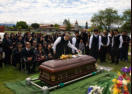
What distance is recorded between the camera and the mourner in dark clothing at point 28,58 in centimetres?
602

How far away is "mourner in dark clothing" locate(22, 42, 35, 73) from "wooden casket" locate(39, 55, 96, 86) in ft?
4.57

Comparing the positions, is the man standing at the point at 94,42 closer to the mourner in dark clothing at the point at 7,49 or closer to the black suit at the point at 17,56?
the black suit at the point at 17,56

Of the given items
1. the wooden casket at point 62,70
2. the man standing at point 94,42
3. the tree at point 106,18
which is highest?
the tree at point 106,18

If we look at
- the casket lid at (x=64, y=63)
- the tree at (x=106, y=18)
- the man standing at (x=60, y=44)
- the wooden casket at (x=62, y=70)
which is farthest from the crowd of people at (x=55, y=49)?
the tree at (x=106, y=18)

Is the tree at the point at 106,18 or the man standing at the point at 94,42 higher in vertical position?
the tree at the point at 106,18

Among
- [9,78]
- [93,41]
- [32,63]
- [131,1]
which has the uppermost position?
[131,1]

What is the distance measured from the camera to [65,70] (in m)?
4.60

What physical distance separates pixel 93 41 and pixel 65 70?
11.1 ft

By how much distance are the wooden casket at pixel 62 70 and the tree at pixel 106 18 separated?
63.4 m

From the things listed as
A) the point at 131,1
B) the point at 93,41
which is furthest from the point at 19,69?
the point at 131,1

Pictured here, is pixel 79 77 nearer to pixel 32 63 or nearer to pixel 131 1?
pixel 32 63

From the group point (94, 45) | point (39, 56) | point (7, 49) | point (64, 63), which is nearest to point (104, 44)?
point (94, 45)

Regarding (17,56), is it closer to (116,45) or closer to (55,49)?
(55,49)

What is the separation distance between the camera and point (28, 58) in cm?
600
